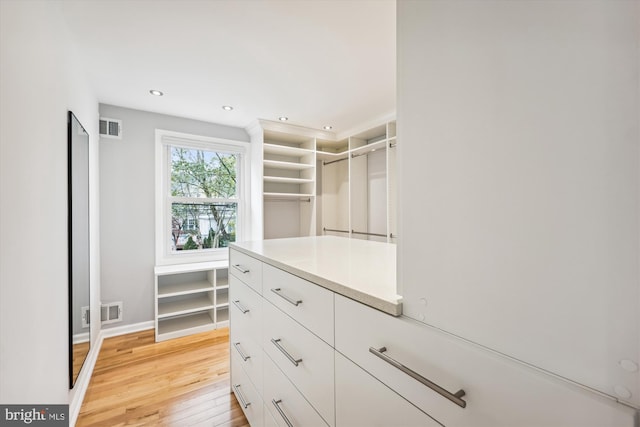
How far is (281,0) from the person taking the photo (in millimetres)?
1529

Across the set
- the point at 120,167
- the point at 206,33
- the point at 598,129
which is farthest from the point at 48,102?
the point at 598,129

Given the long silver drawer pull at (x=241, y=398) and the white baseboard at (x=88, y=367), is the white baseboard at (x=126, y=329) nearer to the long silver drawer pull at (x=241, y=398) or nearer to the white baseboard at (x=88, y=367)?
the white baseboard at (x=88, y=367)

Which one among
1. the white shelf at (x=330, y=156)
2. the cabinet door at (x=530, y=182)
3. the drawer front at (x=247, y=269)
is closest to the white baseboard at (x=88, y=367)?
the drawer front at (x=247, y=269)

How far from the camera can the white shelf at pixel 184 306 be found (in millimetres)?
3034

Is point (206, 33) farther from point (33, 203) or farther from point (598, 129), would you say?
point (598, 129)

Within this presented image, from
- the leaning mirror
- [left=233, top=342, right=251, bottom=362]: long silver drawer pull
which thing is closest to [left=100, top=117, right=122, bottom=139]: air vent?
the leaning mirror

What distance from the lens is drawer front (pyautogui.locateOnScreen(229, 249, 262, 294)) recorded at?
4.88 ft

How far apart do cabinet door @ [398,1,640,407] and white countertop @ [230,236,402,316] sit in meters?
0.10

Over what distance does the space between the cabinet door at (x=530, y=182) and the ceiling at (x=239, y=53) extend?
49.1 inches

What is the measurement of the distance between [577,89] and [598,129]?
7 cm

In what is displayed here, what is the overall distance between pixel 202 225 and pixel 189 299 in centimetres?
92

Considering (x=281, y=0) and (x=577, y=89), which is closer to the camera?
(x=577, y=89)

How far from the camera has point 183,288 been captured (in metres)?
3.20

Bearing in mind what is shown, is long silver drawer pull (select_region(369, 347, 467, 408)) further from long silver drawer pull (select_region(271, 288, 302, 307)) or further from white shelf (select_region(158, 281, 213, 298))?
white shelf (select_region(158, 281, 213, 298))
